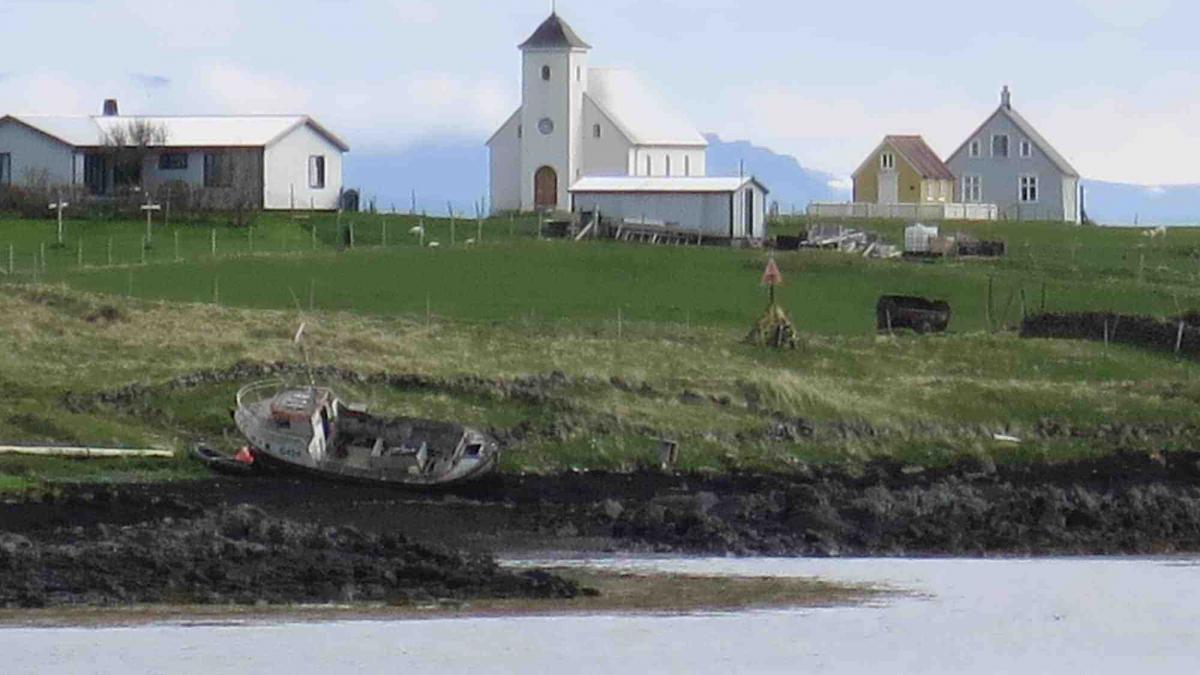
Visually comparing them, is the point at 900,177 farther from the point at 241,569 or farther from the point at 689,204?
the point at 241,569

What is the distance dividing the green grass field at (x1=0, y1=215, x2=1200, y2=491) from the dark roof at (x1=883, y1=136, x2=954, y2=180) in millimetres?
43992

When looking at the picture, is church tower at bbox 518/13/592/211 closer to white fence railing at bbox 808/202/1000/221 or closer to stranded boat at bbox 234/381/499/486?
white fence railing at bbox 808/202/1000/221

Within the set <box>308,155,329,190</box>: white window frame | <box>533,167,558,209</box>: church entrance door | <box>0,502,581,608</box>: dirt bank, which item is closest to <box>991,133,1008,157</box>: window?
<box>533,167,558,209</box>: church entrance door

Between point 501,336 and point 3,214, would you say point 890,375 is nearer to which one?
point 501,336

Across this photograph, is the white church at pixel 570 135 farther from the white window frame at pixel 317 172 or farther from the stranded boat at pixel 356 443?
the stranded boat at pixel 356 443

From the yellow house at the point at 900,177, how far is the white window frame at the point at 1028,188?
9.95 ft

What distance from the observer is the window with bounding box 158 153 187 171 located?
10462 cm

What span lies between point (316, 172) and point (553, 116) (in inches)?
435

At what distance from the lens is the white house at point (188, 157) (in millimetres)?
103688

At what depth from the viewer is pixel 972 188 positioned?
451 ft

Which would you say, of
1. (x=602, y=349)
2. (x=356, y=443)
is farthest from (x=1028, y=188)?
(x=356, y=443)

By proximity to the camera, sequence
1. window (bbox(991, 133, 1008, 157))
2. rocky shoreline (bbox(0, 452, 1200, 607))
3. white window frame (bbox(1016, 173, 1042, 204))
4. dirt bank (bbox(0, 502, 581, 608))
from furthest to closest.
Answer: window (bbox(991, 133, 1008, 157))
white window frame (bbox(1016, 173, 1042, 204))
rocky shoreline (bbox(0, 452, 1200, 607))
dirt bank (bbox(0, 502, 581, 608))

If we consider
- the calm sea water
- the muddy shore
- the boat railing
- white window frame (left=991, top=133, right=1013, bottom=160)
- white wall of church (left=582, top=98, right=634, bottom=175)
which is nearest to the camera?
the calm sea water

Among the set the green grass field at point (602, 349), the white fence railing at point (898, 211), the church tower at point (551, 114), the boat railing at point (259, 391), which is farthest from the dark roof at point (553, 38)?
the boat railing at point (259, 391)
